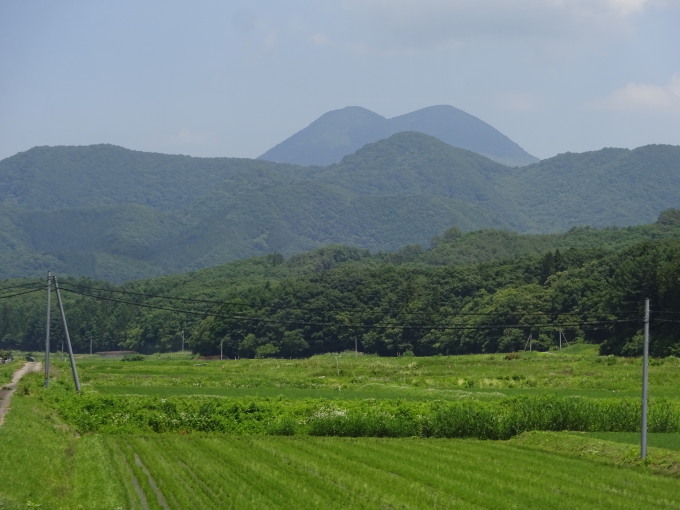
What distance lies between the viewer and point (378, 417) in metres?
48.1

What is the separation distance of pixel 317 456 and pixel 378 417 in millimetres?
10247

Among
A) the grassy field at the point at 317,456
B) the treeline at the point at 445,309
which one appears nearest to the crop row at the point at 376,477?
the grassy field at the point at 317,456

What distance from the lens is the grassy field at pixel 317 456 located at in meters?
29.1

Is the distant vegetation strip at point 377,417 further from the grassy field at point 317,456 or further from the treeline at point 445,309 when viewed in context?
the treeline at point 445,309

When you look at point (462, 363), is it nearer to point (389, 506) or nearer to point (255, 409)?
point (255, 409)

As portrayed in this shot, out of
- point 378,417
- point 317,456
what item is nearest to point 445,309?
point 378,417

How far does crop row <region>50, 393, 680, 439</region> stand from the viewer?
4803 cm

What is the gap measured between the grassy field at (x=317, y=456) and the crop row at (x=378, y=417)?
0.32 ft

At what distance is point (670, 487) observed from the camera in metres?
31.5

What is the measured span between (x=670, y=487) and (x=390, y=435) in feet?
59.9

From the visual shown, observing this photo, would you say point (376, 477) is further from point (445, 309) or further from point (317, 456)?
point (445, 309)

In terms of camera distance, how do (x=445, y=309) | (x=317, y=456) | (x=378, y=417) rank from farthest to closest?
(x=445, y=309)
(x=378, y=417)
(x=317, y=456)

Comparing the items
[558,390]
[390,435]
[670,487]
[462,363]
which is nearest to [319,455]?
[390,435]

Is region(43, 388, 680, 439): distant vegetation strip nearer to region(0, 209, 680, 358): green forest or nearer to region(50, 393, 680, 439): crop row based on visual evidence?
region(50, 393, 680, 439): crop row
